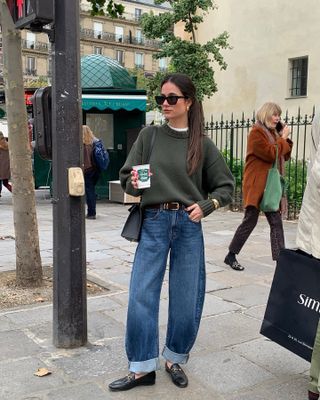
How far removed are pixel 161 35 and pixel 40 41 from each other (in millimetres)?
52094

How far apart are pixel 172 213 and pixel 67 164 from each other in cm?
87

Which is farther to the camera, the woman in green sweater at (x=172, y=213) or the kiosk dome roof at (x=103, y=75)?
the kiosk dome roof at (x=103, y=75)

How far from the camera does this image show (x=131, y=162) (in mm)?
3139

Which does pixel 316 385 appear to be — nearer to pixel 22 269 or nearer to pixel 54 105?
pixel 54 105

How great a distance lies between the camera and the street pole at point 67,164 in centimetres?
349

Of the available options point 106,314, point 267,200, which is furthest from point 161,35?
point 106,314

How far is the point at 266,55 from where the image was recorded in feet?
61.3

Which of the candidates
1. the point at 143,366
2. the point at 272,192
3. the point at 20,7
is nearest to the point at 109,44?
the point at 272,192

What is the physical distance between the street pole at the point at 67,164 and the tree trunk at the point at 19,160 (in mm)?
1600

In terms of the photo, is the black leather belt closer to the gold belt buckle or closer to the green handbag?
the gold belt buckle

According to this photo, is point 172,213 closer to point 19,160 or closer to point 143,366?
point 143,366

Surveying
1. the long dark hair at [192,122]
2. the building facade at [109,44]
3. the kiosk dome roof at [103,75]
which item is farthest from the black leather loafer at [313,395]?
the building facade at [109,44]

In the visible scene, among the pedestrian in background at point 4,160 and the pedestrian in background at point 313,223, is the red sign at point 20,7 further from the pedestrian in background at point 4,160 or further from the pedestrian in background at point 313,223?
the pedestrian in background at point 4,160

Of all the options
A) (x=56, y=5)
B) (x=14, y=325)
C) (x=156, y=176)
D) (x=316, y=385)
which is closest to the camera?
(x=316, y=385)
